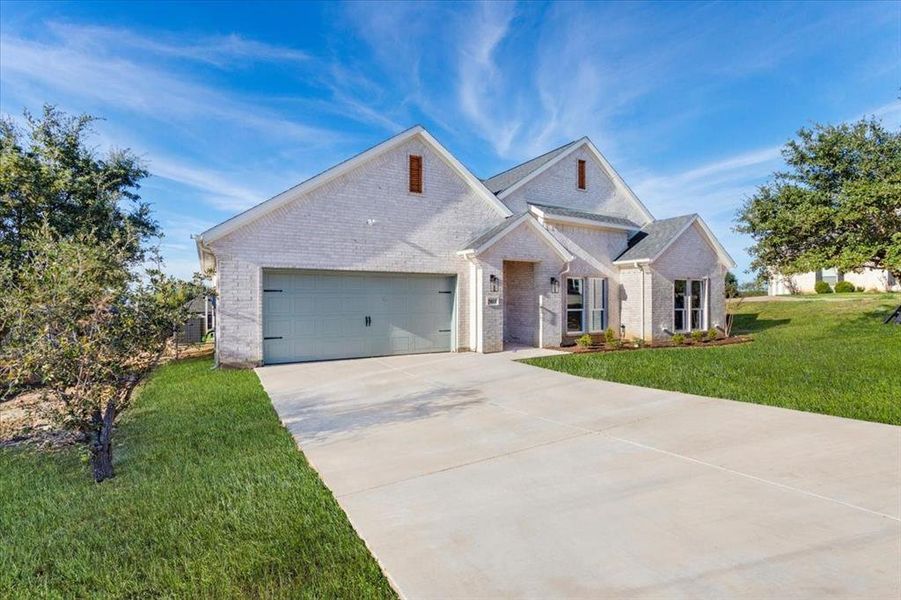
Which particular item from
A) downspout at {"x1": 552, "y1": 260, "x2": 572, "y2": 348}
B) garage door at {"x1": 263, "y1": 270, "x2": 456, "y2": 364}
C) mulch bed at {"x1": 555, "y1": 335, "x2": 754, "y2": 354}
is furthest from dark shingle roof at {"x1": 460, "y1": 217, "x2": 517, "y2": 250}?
mulch bed at {"x1": 555, "y1": 335, "x2": 754, "y2": 354}

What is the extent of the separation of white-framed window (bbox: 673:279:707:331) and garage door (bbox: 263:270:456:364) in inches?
351

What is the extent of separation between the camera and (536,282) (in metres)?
14.1

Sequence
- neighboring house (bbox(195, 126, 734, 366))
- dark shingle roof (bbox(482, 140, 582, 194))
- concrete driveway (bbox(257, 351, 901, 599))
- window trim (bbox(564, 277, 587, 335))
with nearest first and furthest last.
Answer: concrete driveway (bbox(257, 351, 901, 599))
neighboring house (bbox(195, 126, 734, 366))
window trim (bbox(564, 277, 587, 335))
dark shingle roof (bbox(482, 140, 582, 194))

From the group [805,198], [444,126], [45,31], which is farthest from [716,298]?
[45,31]

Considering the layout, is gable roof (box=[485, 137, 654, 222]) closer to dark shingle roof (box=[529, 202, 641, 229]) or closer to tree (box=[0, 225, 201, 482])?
dark shingle roof (box=[529, 202, 641, 229])

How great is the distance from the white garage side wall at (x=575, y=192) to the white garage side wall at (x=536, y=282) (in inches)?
93.8

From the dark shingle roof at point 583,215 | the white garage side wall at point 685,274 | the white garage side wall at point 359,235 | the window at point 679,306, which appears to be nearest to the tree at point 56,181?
the white garage side wall at point 359,235

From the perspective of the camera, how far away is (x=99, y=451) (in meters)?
4.53

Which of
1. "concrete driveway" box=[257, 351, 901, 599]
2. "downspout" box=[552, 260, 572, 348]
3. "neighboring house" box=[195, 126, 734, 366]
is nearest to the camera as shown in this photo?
"concrete driveway" box=[257, 351, 901, 599]

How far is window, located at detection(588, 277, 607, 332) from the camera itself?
15.7m

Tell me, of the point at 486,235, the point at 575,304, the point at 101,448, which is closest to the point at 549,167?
the point at 486,235

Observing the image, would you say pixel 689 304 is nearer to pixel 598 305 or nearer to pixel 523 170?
pixel 598 305

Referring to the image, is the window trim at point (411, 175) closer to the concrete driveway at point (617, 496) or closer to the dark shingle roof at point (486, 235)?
the dark shingle roof at point (486, 235)

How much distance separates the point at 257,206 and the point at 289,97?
5.85 meters
